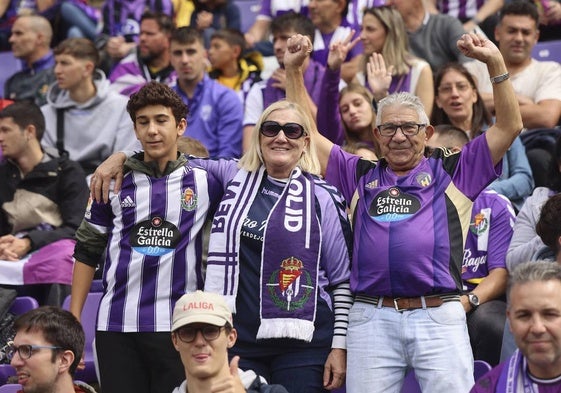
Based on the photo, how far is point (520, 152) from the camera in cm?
740

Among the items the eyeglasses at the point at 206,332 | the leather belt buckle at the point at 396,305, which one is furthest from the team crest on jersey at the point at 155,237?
the leather belt buckle at the point at 396,305

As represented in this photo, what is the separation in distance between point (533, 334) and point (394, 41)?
172 inches

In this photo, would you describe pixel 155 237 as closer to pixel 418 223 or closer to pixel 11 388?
pixel 11 388

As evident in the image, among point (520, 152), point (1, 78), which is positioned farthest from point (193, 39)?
point (1, 78)

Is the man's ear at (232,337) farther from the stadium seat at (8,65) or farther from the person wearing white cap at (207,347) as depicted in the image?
the stadium seat at (8,65)

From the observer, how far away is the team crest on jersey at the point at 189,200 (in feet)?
17.5

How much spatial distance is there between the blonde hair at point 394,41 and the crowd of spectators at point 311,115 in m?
0.02

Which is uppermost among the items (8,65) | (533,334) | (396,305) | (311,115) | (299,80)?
(8,65)

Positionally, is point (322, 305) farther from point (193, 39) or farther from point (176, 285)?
point (193, 39)

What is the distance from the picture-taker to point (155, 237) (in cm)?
527

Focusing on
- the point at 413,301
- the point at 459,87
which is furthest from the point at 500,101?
the point at 459,87

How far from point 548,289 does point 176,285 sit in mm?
1839

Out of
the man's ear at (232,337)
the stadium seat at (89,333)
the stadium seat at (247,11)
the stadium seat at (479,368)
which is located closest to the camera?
the man's ear at (232,337)

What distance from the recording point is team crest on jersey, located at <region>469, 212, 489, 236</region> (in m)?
6.32
